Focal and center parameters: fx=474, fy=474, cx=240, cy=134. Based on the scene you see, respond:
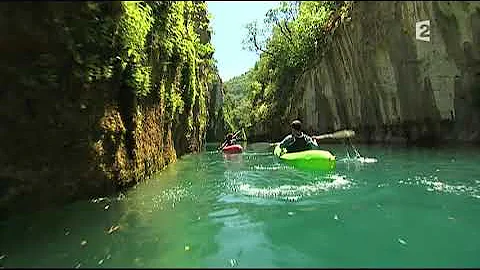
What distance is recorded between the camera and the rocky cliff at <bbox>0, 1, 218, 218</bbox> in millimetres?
6586

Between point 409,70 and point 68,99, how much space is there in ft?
65.3

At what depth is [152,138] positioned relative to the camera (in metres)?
12.6

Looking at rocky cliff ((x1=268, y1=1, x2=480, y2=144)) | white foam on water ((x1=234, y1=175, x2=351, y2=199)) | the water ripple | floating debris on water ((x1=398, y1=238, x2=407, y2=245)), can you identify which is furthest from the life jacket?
rocky cliff ((x1=268, y1=1, x2=480, y2=144))

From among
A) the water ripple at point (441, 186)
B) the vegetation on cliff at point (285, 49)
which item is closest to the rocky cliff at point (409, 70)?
the vegetation on cliff at point (285, 49)

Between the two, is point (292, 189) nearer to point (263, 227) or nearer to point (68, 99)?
point (263, 227)

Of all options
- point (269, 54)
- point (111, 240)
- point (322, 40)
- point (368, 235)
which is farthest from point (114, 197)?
point (269, 54)

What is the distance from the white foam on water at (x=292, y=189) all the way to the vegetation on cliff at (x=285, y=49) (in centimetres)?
1850

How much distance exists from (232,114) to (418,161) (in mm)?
52099

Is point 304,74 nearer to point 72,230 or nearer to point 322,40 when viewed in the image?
point 322,40

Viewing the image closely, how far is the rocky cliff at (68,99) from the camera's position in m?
6.59

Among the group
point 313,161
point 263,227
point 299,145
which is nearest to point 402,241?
point 263,227

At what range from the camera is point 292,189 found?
33.1 feet

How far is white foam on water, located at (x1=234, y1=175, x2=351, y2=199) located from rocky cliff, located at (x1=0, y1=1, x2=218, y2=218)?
2.53 metres

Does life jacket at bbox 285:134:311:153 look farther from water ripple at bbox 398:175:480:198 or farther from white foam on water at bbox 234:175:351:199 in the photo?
water ripple at bbox 398:175:480:198
